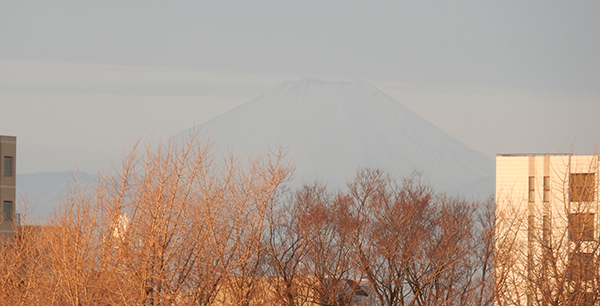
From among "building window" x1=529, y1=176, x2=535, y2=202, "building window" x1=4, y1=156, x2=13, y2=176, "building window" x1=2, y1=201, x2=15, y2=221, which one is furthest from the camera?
"building window" x1=529, y1=176, x2=535, y2=202

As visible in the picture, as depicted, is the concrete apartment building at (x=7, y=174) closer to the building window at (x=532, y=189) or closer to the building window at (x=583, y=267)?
the building window at (x=532, y=189)

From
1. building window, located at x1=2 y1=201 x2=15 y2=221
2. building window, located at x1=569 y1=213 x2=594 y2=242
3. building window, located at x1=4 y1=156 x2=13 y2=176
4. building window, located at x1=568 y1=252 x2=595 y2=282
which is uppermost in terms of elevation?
building window, located at x1=4 y1=156 x2=13 y2=176

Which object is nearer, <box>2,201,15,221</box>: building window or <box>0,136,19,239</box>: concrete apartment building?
<box>2,201,15,221</box>: building window

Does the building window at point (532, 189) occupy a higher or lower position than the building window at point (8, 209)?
higher

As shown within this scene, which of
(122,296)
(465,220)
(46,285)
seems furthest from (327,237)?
(122,296)

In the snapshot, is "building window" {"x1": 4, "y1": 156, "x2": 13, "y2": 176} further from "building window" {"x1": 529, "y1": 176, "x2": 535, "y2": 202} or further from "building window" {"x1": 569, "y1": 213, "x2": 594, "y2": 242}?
"building window" {"x1": 569, "y1": 213, "x2": 594, "y2": 242}

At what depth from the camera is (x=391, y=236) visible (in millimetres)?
56594

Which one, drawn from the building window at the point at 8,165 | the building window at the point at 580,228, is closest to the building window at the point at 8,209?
the building window at the point at 8,165

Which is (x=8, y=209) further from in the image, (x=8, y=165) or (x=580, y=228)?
(x=580, y=228)

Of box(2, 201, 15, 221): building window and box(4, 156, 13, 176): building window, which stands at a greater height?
box(4, 156, 13, 176): building window

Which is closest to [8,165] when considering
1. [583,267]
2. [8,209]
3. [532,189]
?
[8,209]

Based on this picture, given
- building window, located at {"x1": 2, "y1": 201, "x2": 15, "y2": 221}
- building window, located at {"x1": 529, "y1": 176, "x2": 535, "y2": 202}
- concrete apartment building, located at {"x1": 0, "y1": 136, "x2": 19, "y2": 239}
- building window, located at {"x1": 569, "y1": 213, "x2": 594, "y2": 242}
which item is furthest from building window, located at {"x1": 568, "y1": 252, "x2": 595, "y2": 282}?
concrete apartment building, located at {"x1": 0, "y1": 136, "x2": 19, "y2": 239}

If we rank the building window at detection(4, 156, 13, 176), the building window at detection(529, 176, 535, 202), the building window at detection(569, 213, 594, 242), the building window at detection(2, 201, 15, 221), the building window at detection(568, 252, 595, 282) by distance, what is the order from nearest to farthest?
the building window at detection(568, 252, 595, 282)
the building window at detection(569, 213, 594, 242)
the building window at detection(2, 201, 15, 221)
the building window at detection(4, 156, 13, 176)
the building window at detection(529, 176, 535, 202)

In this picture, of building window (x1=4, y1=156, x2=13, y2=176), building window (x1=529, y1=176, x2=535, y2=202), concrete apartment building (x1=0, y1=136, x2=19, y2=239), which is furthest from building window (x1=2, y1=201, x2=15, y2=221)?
building window (x1=529, y1=176, x2=535, y2=202)
